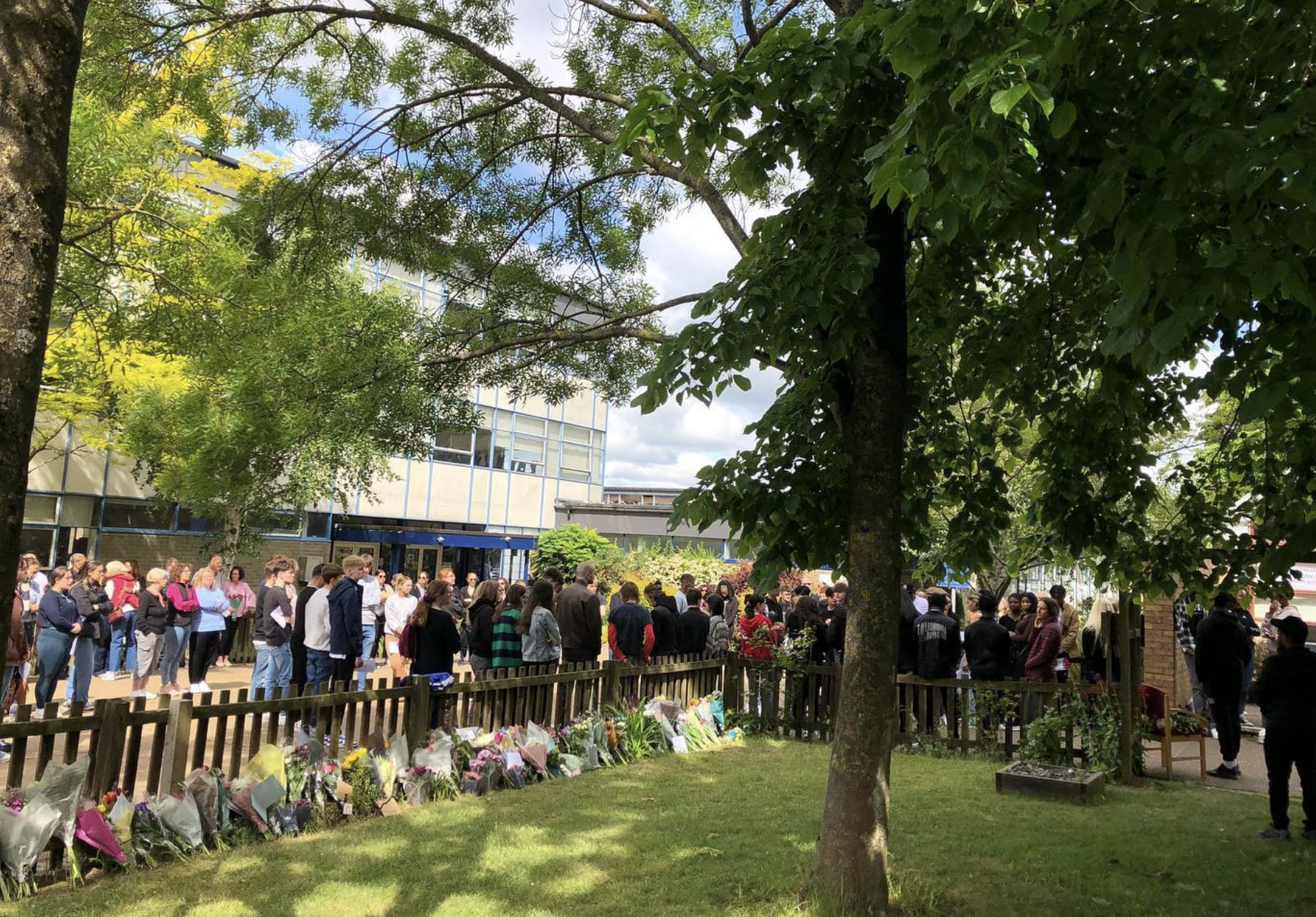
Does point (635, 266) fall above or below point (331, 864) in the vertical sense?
above

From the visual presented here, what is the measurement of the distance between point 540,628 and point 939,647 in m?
4.79

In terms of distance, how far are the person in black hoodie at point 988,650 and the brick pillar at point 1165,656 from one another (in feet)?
13.7

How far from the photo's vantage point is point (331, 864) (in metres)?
5.63

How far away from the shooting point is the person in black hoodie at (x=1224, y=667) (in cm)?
952

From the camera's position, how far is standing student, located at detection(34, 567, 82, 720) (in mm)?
9820

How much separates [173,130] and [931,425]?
1500cm

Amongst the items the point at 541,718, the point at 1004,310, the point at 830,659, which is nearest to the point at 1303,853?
the point at 1004,310

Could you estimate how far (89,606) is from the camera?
10.9 metres

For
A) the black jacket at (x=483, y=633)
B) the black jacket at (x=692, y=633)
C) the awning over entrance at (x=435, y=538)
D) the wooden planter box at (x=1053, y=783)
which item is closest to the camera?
the wooden planter box at (x=1053, y=783)

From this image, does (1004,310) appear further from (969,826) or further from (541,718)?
(541,718)

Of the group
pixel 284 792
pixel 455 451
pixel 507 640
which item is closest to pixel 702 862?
pixel 284 792

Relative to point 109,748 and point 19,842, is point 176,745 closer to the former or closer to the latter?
point 109,748

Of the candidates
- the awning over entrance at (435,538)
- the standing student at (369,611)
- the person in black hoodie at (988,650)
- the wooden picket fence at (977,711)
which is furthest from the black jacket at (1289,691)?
the awning over entrance at (435,538)

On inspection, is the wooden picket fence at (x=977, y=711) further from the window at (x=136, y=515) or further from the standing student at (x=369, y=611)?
the window at (x=136, y=515)
